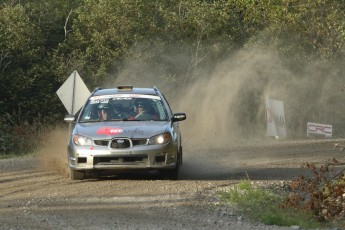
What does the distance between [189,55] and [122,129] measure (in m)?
25.3

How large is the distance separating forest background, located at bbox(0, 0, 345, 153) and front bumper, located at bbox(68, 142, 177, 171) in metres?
16.4

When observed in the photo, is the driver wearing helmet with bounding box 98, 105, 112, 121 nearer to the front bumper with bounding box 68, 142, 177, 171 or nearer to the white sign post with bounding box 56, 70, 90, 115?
the front bumper with bounding box 68, 142, 177, 171

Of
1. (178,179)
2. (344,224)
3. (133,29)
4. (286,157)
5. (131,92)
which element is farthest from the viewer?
(133,29)

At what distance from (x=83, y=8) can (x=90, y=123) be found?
23.1m

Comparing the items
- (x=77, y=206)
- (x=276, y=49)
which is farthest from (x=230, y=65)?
(x=77, y=206)

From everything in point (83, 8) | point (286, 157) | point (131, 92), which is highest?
point (83, 8)

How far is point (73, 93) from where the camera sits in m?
24.7

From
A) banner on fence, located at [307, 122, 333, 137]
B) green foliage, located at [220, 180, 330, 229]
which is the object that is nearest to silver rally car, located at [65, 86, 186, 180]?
green foliage, located at [220, 180, 330, 229]

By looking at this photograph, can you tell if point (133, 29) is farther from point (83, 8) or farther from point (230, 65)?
point (230, 65)

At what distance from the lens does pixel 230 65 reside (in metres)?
41.8

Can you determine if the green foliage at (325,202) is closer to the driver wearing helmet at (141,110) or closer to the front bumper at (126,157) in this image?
the front bumper at (126,157)

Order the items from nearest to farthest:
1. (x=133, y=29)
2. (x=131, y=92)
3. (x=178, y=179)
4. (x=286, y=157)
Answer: (x=178, y=179)
(x=131, y=92)
(x=286, y=157)
(x=133, y=29)

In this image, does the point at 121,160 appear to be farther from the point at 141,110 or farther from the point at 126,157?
the point at 141,110

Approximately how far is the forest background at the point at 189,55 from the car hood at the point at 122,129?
51.9ft
